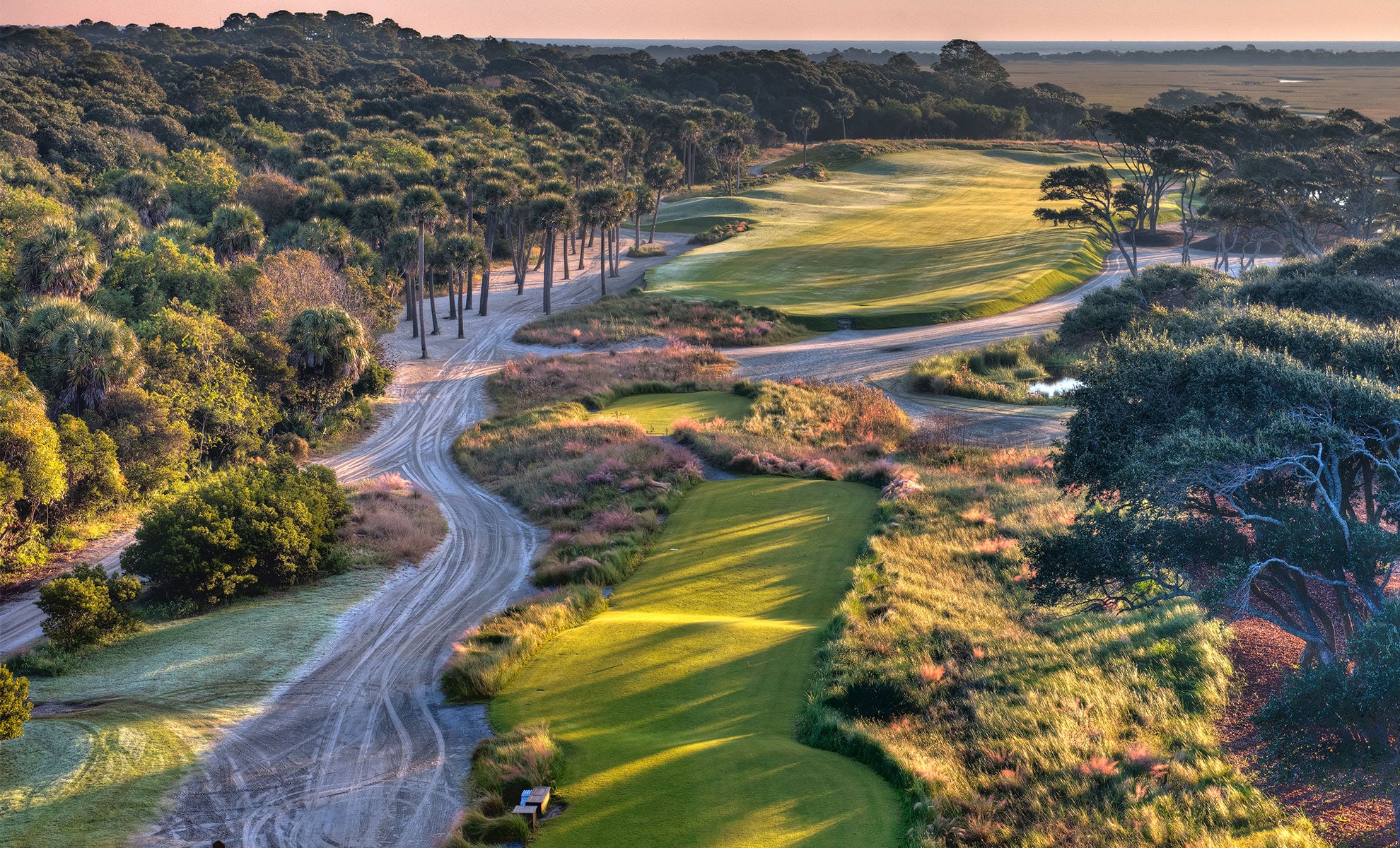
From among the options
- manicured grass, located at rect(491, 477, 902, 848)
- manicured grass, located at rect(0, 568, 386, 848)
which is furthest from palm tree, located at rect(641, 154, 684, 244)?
manicured grass, located at rect(0, 568, 386, 848)

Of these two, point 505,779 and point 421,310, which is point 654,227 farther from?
point 505,779

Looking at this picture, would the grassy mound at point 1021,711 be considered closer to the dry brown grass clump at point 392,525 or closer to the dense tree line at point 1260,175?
the dry brown grass clump at point 392,525

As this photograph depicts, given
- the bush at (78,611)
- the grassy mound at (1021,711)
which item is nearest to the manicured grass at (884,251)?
the grassy mound at (1021,711)

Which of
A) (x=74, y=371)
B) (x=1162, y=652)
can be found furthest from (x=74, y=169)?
(x=1162, y=652)

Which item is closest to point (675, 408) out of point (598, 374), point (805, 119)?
point (598, 374)

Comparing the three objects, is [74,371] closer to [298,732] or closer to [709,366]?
[298,732]
